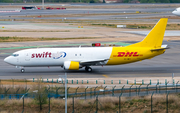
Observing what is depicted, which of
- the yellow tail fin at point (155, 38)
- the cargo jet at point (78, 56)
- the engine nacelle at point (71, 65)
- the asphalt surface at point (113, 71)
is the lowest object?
the asphalt surface at point (113, 71)

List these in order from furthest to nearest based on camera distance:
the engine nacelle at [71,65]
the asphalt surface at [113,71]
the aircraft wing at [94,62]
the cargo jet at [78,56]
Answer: the cargo jet at [78,56] < the aircraft wing at [94,62] < the engine nacelle at [71,65] < the asphalt surface at [113,71]

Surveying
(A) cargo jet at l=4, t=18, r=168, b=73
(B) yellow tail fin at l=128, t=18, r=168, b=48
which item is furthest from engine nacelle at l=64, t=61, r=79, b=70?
(B) yellow tail fin at l=128, t=18, r=168, b=48

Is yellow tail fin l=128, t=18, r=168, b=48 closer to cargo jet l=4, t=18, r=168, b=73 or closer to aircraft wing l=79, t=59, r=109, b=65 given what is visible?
cargo jet l=4, t=18, r=168, b=73

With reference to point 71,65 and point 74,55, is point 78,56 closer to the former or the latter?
point 74,55

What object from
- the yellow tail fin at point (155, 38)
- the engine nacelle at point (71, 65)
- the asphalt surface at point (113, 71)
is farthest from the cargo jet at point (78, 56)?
the asphalt surface at point (113, 71)

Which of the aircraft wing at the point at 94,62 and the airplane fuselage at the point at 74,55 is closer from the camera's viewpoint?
the aircraft wing at the point at 94,62

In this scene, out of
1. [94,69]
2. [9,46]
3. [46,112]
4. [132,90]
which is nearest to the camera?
[46,112]

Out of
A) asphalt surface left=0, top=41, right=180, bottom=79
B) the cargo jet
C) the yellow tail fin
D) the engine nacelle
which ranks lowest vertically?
asphalt surface left=0, top=41, right=180, bottom=79

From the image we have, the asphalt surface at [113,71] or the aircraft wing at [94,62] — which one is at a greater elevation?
the aircraft wing at [94,62]

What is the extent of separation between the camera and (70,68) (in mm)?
51000

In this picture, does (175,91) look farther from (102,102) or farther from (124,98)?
(102,102)

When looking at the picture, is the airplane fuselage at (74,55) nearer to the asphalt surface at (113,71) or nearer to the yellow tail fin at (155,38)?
the yellow tail fin at (155,38)

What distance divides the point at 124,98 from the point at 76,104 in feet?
18.7

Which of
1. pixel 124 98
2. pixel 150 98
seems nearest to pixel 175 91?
pixel 150 98
